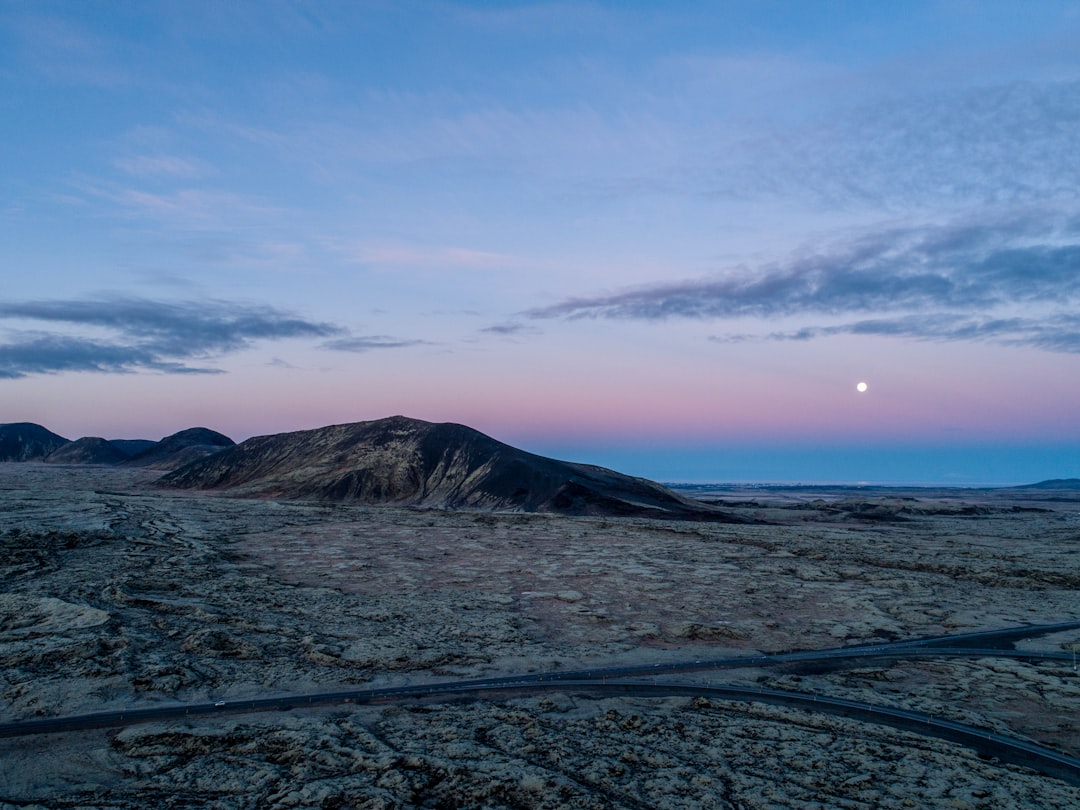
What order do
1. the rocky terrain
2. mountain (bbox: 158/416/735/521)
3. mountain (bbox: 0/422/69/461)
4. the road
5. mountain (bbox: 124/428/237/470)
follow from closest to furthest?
the rocky terrain < the road < mountain (bbox: 158/416/735/521) < mountain (bbox: 124/428/237/470) < mountain (bbox: 0/422/69/461)

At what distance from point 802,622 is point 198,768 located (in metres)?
10.0

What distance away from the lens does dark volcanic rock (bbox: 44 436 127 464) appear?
3949 inches

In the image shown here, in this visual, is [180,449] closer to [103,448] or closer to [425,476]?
[103,448]

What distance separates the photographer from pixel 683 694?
27.6ft

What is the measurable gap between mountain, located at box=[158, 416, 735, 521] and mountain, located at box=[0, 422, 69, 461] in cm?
6976

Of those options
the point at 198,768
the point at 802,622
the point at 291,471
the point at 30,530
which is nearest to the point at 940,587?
the point at 802,622

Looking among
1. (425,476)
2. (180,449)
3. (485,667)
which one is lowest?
(485,667)

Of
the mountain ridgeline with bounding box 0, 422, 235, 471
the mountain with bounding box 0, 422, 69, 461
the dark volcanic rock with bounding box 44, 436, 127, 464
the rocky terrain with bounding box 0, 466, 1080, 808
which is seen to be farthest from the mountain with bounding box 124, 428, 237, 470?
the rocky terrain with bounding box 0, 466, 1080, 808

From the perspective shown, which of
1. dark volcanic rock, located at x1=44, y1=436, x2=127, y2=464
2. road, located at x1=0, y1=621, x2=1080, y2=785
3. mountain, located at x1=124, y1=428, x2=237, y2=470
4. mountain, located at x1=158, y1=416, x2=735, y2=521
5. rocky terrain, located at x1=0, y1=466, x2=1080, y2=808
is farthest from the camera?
dark volcanic rock, located at x1=44, y1=436, x2=127, y2=464

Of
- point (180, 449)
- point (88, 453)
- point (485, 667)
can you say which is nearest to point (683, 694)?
point (485, 667)

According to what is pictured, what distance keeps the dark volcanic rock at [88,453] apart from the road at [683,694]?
10675 centimetres

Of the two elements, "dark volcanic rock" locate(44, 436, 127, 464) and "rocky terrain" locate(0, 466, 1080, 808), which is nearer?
"rocky terrain" locate(0, 466, 1080, 808)

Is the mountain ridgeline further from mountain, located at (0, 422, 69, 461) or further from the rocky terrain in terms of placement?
the rocky terrain

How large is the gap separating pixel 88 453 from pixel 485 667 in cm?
11142
